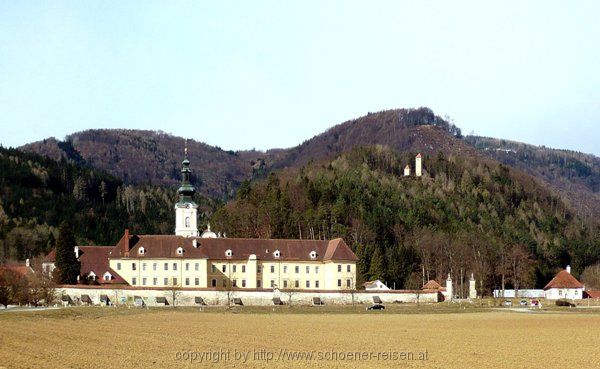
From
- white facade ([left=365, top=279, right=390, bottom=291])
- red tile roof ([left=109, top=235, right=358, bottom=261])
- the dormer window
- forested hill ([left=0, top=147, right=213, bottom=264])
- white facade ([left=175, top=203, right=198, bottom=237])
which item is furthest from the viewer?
forested hill ([left=0, top=147, right=213, bottom=264])

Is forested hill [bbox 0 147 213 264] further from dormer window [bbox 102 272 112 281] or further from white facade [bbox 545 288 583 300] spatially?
white facade [bbox 545 288 583 300]

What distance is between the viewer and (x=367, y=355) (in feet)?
120

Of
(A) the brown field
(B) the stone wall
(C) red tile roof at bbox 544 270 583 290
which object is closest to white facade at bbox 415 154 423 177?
(C) red tile roof at bbox 544 270 583 290

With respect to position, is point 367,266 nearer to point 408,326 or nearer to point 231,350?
point 408,326

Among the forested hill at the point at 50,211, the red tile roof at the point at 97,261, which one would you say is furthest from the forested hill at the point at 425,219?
the forested hill at the point at 50,211

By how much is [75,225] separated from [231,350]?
122 metres

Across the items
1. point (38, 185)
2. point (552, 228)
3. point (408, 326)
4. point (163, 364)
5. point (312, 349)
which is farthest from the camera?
point (38, 185)

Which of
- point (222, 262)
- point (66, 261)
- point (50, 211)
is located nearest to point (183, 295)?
point (66, 261)

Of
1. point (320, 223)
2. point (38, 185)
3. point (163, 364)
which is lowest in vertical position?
point (163, 364)

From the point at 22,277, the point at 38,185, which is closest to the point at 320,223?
the point at 22,277

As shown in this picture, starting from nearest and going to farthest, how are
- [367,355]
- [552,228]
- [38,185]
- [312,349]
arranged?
[367,355], [312,349], [552,228], [38,185]

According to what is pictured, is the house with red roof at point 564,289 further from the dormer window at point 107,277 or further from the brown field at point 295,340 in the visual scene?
the dormer window at point 107,277

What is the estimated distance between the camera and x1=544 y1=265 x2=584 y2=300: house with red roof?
111 m

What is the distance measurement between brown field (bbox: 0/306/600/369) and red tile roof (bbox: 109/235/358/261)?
3050 cm
